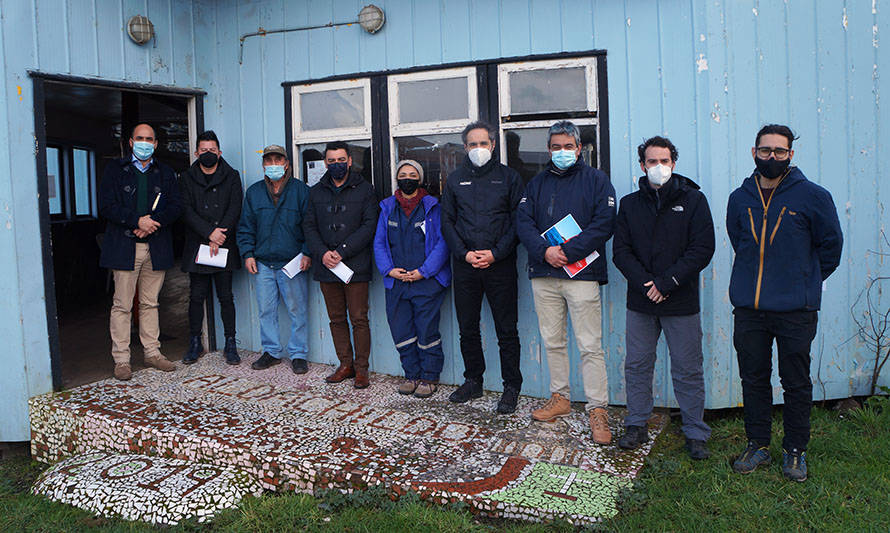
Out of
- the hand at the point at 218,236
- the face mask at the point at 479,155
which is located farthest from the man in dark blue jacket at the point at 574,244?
the hand at the point at 218,236

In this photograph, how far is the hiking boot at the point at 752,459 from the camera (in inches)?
141

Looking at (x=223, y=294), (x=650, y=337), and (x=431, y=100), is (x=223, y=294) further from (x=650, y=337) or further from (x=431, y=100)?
(x=650, y=337)

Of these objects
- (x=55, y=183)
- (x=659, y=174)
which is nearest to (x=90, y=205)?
(x=55, y=183)

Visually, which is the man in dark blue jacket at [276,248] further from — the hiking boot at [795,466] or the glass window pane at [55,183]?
the glass window pane at [55,183]

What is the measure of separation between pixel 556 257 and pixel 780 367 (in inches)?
53.7

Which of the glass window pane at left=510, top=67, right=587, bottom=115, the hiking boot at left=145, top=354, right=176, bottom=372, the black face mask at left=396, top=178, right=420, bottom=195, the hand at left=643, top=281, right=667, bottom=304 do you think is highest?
the glass window pane at left=510, top=67, right=587, bottom=115

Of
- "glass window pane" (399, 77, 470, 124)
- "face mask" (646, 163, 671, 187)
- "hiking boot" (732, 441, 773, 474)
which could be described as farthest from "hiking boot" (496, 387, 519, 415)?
"glass window pane" (399, 77, 470, 124)

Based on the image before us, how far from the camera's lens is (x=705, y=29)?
4.30 metres

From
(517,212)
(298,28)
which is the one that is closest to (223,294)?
(298,28)

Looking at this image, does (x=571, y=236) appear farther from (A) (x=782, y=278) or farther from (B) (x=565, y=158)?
(A) (x=782, y=278)

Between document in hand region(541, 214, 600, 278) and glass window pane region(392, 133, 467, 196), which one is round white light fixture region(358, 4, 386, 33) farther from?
document in hand region(541, 214, 600, 278)

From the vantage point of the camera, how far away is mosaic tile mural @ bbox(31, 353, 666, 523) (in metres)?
3.41

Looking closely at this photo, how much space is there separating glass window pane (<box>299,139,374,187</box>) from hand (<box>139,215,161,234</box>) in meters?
1.23

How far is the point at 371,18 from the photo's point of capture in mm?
5129
